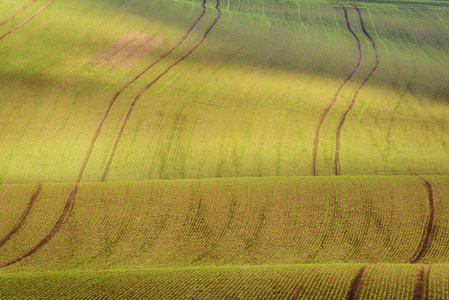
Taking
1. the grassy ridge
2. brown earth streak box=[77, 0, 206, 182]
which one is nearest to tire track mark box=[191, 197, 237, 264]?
the grassy ridge

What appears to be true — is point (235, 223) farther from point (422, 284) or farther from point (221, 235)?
point (422, 284)

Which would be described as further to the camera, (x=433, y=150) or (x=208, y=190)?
(x=433, y=150)

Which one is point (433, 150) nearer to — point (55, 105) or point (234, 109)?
point (234, 109)

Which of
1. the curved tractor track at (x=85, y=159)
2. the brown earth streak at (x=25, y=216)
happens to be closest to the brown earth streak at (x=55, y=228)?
the curved tractor track at (x=85, y=159)

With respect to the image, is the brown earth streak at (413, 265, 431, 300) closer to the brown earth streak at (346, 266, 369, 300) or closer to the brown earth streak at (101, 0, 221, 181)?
the brown earth streak at (346, 266, 369, 300)

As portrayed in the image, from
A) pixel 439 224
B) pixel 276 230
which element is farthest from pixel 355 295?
pixel 439 224
